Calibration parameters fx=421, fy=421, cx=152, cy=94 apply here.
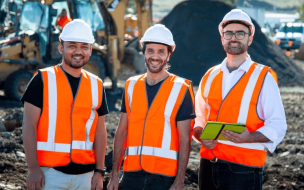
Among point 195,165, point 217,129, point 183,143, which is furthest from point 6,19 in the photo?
point 217,129

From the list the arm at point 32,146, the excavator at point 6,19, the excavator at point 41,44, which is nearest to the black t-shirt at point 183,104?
the arm at point 32,146

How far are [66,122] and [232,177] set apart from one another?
4.38 feet

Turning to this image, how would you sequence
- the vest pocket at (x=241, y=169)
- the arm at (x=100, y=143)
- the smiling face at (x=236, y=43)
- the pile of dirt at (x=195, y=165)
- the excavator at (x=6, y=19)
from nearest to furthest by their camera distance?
the vest pocket at (x=241, y=169), the smiling face at (x=236, y=43), the arm at (x=100, y=143), the pile of dirt at (x=195, y=165), the excavator at (x=6, y=19)

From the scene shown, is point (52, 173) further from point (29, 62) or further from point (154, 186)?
point (29, 62)

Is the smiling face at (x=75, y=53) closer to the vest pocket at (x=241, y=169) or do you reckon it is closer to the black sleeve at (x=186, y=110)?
the black sleeve at (x=186, y=110)

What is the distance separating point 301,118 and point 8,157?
662 centimetres

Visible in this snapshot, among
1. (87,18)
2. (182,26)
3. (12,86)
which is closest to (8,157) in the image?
(12,86)

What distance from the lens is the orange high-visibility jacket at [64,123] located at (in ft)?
10.5

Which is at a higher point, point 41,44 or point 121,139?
point 41,44

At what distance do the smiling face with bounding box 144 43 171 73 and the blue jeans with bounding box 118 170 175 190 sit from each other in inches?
31.4

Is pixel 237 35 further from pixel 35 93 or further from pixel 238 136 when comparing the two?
pixel 35 93

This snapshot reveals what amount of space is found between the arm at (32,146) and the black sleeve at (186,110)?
3.51 feet

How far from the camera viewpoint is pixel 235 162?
126 inches

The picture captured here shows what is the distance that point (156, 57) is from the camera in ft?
10.7
